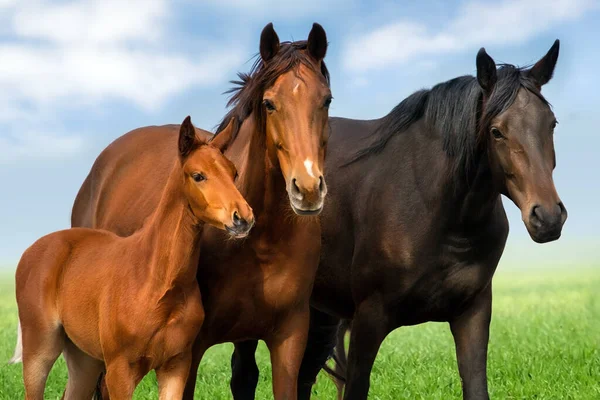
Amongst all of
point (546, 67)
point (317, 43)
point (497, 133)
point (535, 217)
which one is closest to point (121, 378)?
point (317, 43)

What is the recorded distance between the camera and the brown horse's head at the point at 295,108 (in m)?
4.37

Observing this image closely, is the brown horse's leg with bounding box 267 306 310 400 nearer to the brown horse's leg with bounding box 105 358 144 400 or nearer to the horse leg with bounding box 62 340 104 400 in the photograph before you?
the brown horse's leg with bounding box 105 358 144 400

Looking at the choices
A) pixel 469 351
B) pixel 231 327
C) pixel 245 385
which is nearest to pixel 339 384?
pixel 245 385

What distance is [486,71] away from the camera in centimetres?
537

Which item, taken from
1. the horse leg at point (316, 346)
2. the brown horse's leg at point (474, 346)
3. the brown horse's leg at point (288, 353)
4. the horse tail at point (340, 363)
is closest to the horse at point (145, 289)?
the brown horse's leg at point (288, 353)

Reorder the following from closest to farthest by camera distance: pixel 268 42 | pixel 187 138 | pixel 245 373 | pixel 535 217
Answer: pixel 187 138 < pixel 268 42 < pixel 535 217 < pixel 245 373

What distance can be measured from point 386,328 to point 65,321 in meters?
1.94

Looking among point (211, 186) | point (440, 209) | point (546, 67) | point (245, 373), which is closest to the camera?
point (211, 186)

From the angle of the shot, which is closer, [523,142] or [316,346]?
[523,142]

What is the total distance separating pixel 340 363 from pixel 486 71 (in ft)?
11.9

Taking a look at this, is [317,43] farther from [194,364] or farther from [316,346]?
[316,346]

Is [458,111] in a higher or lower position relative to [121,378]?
higher

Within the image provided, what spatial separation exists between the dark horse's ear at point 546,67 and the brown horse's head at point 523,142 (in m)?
0.15

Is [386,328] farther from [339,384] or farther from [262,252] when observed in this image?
[339,384]
